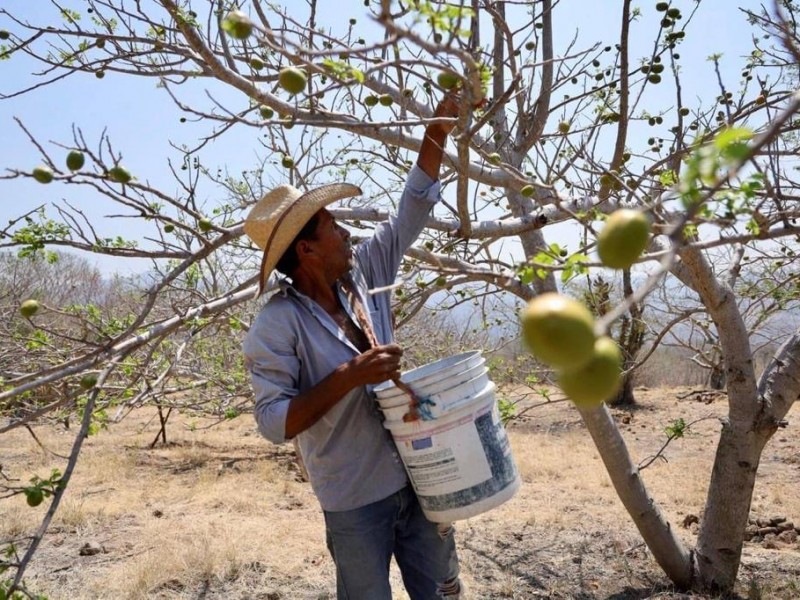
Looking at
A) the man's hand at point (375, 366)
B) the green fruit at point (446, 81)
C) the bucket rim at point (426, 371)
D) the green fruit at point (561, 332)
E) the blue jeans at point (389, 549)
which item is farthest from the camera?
the blue jeans at point (389, 549)

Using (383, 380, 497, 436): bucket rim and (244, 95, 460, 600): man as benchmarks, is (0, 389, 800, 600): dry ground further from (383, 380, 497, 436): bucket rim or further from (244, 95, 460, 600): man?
(383, 380, 497, 436): bucket rim

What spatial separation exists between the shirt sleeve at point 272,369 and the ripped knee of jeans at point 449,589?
735mm

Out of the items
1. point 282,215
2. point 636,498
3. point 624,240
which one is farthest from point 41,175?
point 636,498

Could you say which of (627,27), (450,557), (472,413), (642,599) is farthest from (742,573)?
(627,27)

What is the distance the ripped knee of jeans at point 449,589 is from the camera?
7.71 feet

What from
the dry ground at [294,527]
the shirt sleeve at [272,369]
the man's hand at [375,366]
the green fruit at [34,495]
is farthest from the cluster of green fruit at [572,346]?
the dry ground at [294,527]

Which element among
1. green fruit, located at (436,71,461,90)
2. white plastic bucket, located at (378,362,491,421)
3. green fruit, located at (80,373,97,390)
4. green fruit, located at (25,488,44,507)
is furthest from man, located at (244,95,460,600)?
green fruit, located at (25,488,44,507)

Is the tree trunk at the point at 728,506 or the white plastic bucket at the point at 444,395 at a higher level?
the white plastic bucket at the point at 444,395

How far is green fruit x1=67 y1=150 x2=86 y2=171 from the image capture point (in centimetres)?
216

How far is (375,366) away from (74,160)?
1.09 m

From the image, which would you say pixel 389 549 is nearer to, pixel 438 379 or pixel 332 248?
pixel 438 379

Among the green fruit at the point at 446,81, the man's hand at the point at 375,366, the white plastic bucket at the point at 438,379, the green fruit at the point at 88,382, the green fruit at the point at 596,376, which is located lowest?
the white plastic bucket at the point at 438,379

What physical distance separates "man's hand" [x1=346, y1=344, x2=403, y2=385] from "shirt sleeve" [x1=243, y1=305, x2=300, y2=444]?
0.23m

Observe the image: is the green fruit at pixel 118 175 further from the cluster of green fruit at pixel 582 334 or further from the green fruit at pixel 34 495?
the cluster of green fruit at pixel 582 334
